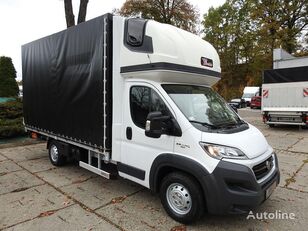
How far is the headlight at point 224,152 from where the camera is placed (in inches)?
134

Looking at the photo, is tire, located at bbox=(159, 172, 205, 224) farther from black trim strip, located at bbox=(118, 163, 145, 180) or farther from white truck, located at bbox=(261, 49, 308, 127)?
white truck, located at bbox=(261, 49, 308, 127)

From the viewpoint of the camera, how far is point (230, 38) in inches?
1545

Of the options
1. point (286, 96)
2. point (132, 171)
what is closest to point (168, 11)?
point (286, 96)

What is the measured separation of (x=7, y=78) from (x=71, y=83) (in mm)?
12014

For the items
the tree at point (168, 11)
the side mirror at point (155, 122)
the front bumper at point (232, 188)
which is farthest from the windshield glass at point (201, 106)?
the tree at point (168, 11)

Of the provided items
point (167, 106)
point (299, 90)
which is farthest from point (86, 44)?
point (299, 90)

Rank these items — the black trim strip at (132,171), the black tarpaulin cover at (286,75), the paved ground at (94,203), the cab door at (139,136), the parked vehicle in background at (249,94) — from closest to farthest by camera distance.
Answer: the paved ground at (94,203) → the cab door at (139,136) → the black trim strip at (132,171) → the black tarpaulin cover at (286,75) → the parked vehicle in background at (249,94)

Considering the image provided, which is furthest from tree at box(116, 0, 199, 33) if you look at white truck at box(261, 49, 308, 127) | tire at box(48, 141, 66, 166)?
tire at box(48, 141, 66, 166)

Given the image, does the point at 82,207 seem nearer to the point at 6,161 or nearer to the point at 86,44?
the point at 86,44

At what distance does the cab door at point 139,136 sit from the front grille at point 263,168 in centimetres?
121

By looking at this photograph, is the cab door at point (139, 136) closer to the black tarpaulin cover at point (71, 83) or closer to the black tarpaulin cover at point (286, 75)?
the black tarpaulin cover at point (71, 83)

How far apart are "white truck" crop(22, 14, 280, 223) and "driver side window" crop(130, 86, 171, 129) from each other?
0.05 feet

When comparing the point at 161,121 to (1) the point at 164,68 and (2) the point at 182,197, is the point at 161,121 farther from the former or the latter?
(2) the point at 182,197

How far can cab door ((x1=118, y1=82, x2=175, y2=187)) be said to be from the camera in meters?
3.98
